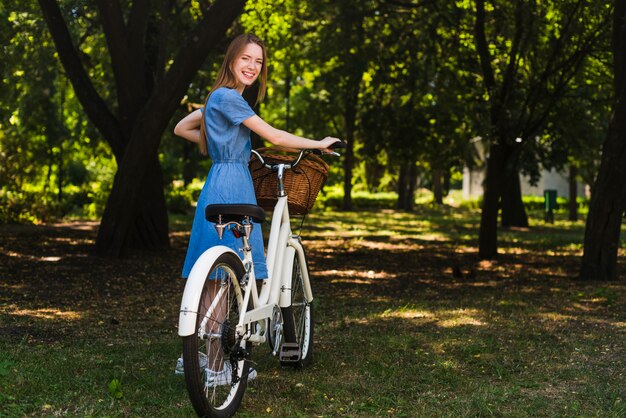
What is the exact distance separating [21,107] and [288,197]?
15.9 m

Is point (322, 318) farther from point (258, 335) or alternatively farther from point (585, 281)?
point (585, 281)

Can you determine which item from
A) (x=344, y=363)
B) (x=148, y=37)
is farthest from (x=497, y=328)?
(x=148, y=37)

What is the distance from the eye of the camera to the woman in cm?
510

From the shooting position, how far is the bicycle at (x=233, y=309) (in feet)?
14.2

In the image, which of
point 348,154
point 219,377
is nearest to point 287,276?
point 219,377

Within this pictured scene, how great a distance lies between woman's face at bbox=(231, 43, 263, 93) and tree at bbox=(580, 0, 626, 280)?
291 inches

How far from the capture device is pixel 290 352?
5.77 metres

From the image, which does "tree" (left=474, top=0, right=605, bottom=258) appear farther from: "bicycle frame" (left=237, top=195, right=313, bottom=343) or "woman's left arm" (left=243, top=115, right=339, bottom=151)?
"woman's left arm" (left=243, top=115, right=339, bottom=151)

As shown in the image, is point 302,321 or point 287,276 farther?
point 302,321

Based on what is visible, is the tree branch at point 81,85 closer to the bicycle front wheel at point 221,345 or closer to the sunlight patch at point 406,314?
the sunlight patch at point 406,314

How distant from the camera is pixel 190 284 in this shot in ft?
14.2

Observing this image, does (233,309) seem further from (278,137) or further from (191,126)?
(191,126)

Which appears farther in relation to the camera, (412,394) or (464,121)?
(464,121)

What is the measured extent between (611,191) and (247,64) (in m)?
7.68
